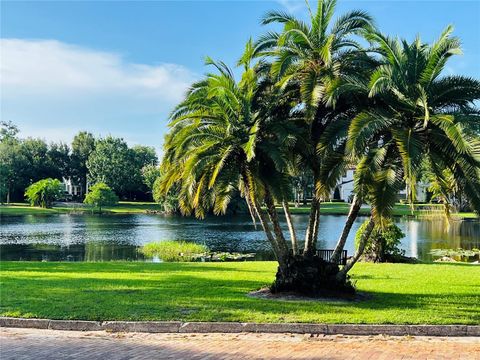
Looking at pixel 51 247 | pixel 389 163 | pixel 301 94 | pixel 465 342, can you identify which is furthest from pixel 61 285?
pixel 51 247

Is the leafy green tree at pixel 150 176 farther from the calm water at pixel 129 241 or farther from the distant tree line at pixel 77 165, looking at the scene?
the calm water at pixel 129 241

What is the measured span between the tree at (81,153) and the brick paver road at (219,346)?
99946 mm

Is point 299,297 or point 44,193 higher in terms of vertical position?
point 44,193

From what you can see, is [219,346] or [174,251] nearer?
[219,346]

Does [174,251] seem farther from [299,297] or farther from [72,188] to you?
[72,188]

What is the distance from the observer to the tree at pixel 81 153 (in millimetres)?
106750

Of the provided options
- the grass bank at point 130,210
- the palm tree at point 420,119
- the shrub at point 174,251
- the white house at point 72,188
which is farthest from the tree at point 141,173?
the palm tree at point 420,119

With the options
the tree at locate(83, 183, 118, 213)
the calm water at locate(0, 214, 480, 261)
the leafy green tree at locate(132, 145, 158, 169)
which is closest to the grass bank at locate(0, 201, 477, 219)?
the tree at locate(83, 183, 118, 213)

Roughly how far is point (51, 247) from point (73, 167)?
76512 mm

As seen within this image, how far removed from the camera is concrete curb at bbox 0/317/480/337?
9.55 m

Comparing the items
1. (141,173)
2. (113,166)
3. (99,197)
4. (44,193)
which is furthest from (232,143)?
(141,173)

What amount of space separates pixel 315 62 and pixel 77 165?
3942 inches

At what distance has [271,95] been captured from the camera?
13078 mm

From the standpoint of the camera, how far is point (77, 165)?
4198 inches
